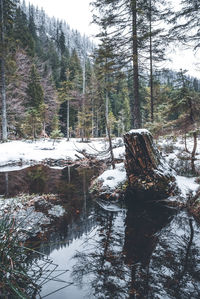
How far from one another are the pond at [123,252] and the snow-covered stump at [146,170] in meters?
0.57

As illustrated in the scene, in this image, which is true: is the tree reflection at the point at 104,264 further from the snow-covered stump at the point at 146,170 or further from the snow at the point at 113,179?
the snow at the point at 113,179

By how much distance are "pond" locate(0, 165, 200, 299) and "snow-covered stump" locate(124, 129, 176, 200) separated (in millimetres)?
568

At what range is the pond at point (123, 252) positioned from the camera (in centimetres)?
281

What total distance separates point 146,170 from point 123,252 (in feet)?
11.5

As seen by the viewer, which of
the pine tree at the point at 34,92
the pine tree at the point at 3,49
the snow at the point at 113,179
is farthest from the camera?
the pine tree at the point at 34,92

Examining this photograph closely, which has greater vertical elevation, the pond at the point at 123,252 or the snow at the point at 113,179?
the snow at the point at 113,179

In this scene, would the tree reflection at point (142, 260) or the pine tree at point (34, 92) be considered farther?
the pine tree at point (34, 92)

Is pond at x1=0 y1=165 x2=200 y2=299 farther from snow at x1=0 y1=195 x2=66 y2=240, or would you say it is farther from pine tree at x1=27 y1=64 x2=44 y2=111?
pine tree at x1=27 y1=64 x2=44 y2=111

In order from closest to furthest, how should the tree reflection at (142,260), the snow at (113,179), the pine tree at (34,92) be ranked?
the tree reflection at (142,260) → the snow at (113,179) → the pine tree at (34,92)

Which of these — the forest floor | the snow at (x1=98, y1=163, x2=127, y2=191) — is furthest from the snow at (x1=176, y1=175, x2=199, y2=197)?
the snow at (x1=98, y1=163, x2=127, y2=191)

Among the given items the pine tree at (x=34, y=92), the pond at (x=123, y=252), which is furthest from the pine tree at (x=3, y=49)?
the pond at (x=123, y=252)

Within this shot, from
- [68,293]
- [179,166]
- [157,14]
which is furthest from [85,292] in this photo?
[157,14]

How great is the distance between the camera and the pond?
111 inches

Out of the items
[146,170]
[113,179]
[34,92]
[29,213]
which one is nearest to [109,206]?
[113,179]
